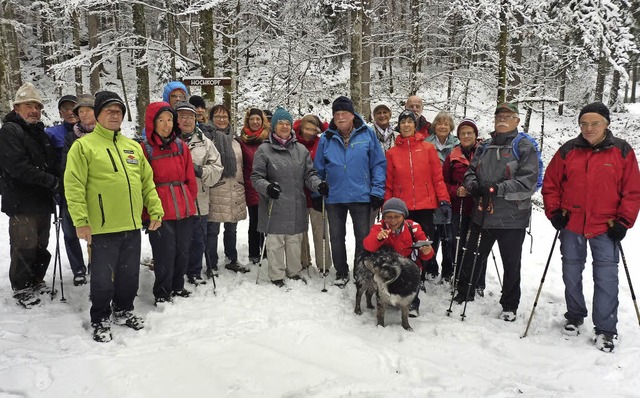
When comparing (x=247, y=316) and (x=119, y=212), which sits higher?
(x=119, y=212)

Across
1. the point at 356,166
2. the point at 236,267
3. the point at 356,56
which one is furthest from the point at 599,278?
the point at 356,56

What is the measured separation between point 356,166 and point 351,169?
76mm

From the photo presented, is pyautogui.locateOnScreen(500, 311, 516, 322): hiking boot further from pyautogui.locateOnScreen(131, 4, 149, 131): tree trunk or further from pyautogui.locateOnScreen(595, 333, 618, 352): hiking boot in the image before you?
pyautogui.locateOnScreen(131, 4, 149, 131): tree trunk

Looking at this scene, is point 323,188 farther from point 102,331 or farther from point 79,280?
point 79,280

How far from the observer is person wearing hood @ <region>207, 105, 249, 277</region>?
538 centimetres

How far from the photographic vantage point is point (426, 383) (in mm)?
3273

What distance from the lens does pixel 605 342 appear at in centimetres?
379

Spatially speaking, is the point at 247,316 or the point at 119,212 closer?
the point at 119,212

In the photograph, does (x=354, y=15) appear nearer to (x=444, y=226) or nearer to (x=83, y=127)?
(x=444, y=226)

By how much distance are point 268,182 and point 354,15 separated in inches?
255

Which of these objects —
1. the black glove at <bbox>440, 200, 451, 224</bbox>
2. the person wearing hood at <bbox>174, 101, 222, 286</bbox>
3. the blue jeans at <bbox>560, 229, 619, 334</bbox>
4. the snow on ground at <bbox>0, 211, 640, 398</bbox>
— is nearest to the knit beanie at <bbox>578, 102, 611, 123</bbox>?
the blue jeans at <bbox>560, 229, 619, 334</bbox>

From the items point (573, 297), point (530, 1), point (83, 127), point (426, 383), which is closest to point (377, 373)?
point (426, 383)

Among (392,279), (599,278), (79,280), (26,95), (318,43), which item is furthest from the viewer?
(318,43)

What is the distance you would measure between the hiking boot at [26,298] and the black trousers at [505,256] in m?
5.14
